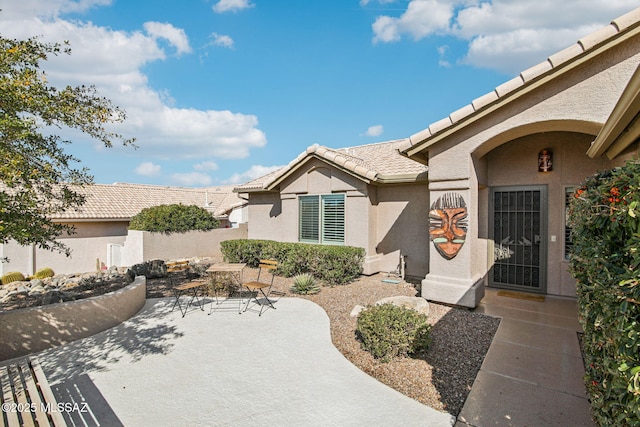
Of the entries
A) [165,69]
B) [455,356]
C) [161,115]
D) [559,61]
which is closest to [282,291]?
[455,356]

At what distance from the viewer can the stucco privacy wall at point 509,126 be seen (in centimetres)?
648

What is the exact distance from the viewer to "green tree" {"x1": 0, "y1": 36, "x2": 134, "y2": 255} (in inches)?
206

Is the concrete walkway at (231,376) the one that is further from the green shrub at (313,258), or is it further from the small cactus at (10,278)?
the small cactus at (10,278)

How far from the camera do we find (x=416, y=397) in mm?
4562

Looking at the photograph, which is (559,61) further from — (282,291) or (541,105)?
(282,291)

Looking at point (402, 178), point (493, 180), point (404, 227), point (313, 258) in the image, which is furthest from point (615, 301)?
point (313, 258)

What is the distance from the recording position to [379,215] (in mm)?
12586

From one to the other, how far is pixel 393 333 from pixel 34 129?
7698mm

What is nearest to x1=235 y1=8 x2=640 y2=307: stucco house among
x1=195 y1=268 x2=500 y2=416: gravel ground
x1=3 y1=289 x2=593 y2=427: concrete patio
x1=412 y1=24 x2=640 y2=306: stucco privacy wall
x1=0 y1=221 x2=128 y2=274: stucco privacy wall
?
x1=412 y1=24 x2=640 y2=306: stucco privacy wall

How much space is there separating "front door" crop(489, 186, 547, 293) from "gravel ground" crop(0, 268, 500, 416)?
3140mm

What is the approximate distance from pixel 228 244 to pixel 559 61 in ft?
46.7

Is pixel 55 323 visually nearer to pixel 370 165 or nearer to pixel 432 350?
pixel 432 350

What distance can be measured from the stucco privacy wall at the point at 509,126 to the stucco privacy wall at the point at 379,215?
232 centimetres

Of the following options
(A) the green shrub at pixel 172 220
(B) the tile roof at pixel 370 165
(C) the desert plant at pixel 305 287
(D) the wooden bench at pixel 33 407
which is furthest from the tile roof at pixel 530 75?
(A) the green shrub at pixel 172 220
